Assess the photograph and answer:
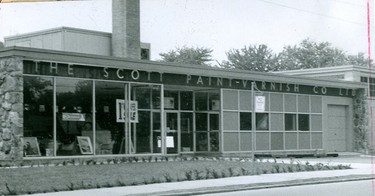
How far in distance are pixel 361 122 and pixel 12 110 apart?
23837 millimetres

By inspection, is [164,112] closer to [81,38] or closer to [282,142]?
[81,38]

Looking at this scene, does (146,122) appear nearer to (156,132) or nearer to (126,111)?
(156,132)

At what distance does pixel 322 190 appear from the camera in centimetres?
1633

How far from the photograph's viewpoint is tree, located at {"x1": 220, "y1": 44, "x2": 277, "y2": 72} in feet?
267

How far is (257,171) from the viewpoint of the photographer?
2095 centimetres

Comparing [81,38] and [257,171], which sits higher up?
[81,38]

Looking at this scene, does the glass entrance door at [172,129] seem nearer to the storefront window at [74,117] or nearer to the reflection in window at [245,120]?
the reflection in window at [245,120]

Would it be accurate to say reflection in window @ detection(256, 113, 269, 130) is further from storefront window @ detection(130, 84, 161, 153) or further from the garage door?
storefront window @ detection(130, 84, 161, 153)

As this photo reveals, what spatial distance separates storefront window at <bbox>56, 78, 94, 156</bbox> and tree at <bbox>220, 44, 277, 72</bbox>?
57.2 m

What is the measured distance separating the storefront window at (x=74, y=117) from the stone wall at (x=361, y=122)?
19931mm

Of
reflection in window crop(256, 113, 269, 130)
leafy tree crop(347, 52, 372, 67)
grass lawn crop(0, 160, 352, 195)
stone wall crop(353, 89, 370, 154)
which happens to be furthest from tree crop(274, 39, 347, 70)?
grass lawn crop(0, 160, 352, 195)

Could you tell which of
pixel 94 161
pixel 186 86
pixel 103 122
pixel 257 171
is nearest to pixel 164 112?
pixel 186 86

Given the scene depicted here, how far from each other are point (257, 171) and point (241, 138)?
10703 mm

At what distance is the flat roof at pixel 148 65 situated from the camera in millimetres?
22828
